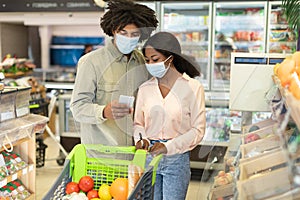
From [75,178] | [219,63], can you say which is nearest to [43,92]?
[219,63]

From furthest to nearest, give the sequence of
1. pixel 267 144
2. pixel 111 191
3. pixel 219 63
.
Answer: pixel 219 63
pixel 111 191
pixel 267 144

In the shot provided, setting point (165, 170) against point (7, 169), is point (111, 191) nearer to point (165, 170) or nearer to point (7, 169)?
point (165, 170)

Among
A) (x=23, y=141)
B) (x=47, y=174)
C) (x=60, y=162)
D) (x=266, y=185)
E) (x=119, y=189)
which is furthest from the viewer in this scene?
(x=60, y=162)

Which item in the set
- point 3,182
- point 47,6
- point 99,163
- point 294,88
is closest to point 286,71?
point 294,88

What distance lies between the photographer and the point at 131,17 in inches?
76.9

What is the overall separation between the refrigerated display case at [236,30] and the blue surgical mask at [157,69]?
3.43 meters

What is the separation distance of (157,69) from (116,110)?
281 millimetres

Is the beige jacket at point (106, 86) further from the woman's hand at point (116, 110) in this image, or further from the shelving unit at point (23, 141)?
the shelving unit at point (23, 141)

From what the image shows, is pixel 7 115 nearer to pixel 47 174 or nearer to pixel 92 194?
pixel 92 194

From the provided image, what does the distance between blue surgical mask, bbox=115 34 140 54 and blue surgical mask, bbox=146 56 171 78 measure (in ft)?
0.40

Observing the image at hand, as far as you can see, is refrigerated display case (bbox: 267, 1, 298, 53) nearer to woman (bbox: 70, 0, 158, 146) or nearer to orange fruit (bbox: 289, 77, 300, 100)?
woman (bbox: 70, 0, 158, 146)

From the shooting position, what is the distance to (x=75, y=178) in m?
2.08

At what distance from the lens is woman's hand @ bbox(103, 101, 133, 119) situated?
2027 millimetres

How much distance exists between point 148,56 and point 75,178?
0.70m
